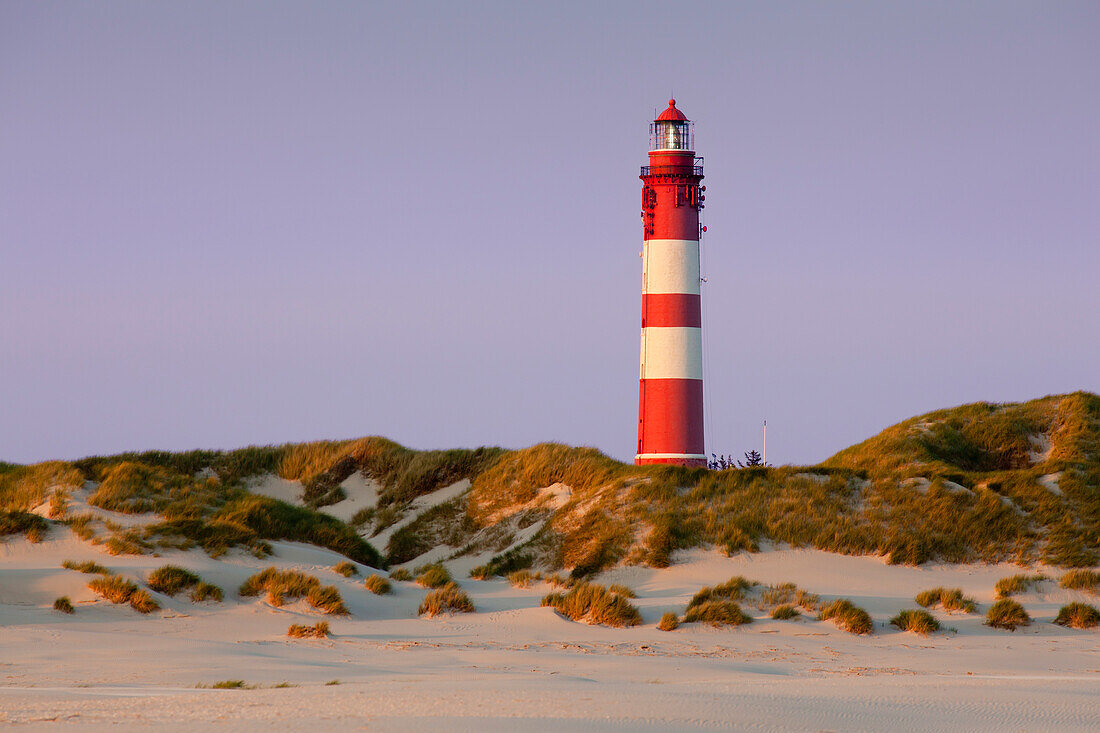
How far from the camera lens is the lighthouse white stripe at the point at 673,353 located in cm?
2827

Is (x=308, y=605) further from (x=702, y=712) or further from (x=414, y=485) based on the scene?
(x=414, y=485)

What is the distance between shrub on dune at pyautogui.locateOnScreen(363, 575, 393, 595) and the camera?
13680mm

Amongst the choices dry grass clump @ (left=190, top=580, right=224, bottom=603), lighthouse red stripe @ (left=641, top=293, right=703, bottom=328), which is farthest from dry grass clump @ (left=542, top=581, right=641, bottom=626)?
lighthouse red stripe @ (left=641, top=293, right=703, bottom=328)

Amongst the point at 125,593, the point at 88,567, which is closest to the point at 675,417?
the point at 88,567

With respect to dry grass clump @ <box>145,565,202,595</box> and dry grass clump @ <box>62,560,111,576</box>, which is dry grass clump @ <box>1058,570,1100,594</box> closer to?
dry grass clump @ <box>145,565,202,595</box>

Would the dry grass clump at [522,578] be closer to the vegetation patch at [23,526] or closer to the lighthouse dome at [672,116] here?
the vegetation patch at [23,526]

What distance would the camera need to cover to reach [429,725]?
18.7 ft

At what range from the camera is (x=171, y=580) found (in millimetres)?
12875

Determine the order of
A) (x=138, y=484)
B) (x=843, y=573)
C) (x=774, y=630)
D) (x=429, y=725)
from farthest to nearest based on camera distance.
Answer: (x=138, y=484)
(x=843, y=573)
(x=774, y=630)
(x=429, y=725)

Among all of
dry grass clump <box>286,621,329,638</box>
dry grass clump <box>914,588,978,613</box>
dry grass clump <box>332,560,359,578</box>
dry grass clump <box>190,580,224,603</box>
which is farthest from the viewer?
dry grass clump <box>332,560,359,578</box>

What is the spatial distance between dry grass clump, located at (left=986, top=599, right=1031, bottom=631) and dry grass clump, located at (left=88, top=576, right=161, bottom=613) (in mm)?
9458

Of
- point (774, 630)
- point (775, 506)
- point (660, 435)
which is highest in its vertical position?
point (660, 435)

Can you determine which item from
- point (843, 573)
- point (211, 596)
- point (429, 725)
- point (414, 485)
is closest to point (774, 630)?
point (843, 573)

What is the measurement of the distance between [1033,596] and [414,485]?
1292cm
